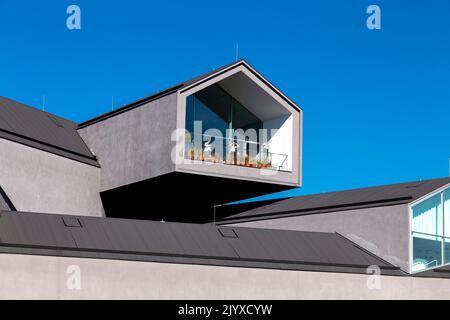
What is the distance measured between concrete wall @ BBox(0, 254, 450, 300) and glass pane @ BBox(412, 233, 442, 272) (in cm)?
56

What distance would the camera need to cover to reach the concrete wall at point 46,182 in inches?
1230

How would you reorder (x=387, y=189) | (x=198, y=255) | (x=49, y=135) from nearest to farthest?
1. (x=198, y=255)
2. (x=387, y=189)
3. (x=49, y=135)

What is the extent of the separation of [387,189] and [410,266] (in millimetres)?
4179

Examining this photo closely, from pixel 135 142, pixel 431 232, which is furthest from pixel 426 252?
pixel 135 142

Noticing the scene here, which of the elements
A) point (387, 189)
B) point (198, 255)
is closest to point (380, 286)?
point (387, 189)

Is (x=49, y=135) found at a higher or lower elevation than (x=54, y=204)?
higher

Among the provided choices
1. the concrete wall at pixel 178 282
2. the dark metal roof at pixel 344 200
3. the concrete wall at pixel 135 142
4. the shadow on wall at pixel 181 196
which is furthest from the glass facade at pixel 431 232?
the concrete wall at pixel 135 142

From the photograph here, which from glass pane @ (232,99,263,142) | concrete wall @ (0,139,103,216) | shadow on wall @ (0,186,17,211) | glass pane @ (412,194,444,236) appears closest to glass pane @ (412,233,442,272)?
glass pane @ (412,194,444,236)

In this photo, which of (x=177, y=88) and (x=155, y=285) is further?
(x=177, y=88)

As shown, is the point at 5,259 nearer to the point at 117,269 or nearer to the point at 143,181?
the point at 117,269

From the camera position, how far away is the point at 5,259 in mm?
22906

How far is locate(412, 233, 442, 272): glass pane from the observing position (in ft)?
96.6

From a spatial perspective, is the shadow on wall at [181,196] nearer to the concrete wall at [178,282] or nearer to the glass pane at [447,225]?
the concrete wall at [178,282]
